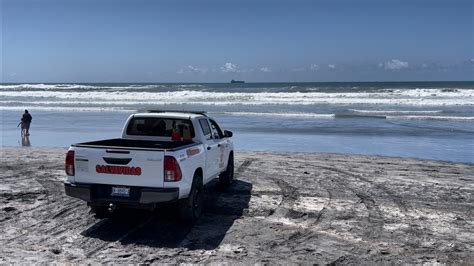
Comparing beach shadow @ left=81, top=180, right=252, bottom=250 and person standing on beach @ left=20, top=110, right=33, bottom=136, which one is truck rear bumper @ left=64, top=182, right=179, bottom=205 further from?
person standing on beach @ left=20, top=110, right=33, bottom=136

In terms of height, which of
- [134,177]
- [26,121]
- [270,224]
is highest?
[134,177]

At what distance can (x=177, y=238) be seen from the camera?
7.16m

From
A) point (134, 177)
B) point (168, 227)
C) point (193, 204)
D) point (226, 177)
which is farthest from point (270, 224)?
point (226, 177)

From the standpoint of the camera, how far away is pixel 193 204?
311 inches

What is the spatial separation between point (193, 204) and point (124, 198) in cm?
118

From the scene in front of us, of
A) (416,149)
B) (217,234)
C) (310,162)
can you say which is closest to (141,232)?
(217,234)

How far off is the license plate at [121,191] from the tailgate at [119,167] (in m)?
0.08

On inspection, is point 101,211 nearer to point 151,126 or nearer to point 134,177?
point 134,177

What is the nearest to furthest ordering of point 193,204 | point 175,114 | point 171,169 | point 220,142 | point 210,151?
point 171,169 < point 193,204 < point 210,151 < point 175,114 < point 220,142

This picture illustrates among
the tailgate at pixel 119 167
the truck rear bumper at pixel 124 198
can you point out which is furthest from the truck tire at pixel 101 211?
the tailgate at pixel 119 167

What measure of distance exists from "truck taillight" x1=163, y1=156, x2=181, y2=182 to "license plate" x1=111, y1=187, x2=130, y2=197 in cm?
62

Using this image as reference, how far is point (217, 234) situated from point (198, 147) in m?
1.59

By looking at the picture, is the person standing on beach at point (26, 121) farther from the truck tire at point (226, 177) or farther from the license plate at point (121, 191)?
the license plate at point (121, 191)

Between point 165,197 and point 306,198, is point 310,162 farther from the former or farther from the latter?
point 165,197
